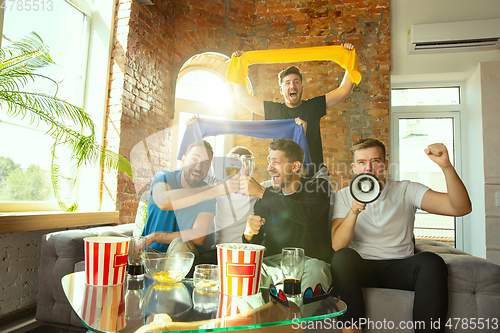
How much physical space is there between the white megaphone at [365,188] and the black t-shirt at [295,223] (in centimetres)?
22

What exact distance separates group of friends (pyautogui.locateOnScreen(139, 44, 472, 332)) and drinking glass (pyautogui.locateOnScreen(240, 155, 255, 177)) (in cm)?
4

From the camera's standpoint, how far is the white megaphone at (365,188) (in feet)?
4.23

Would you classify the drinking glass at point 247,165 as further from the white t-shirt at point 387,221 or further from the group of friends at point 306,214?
the white t-shirt at point 387,221

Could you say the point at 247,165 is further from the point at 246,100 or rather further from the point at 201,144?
the point at 246,100

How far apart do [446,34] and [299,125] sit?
214 cm

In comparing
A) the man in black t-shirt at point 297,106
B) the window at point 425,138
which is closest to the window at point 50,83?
the man in black t-shirt at point 297,106

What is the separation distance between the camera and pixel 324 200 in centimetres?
152

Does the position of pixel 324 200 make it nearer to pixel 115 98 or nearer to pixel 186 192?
pixel 186 192

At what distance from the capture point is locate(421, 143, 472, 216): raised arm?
4.42 ft

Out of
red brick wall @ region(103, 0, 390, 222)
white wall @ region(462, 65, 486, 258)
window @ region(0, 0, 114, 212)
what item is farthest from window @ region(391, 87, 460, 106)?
window @ region(0, 0, 114, 212)

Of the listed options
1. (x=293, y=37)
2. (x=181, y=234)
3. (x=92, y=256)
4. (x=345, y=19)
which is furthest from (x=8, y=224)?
(x=345, y=19)

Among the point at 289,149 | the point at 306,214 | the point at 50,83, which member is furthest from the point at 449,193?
the point at 50,83

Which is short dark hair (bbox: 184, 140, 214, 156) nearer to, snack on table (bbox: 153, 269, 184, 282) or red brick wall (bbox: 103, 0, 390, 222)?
snack on table (bbox: 153, 269, 184, 282)

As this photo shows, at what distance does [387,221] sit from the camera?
143 cm
